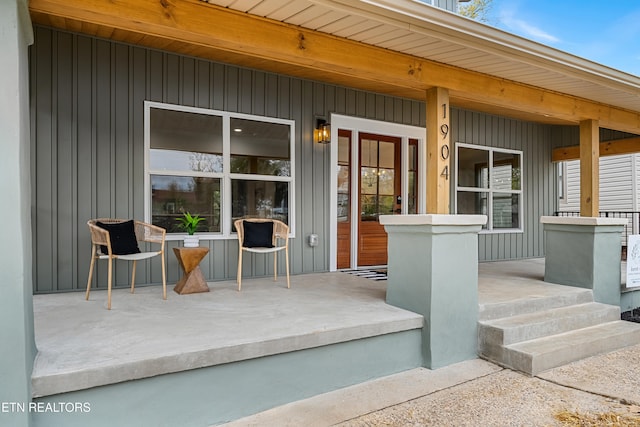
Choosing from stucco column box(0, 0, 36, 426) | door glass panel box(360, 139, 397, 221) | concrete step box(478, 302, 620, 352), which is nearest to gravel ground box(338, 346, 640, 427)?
concrete step box(478, 302, 620, 352)

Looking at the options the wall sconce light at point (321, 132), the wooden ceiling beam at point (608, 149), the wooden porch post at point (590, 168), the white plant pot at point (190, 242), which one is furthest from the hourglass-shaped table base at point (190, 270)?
the wooden ceiling beam at point (608, 149)

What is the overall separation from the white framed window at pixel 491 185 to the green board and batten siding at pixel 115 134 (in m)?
2.71

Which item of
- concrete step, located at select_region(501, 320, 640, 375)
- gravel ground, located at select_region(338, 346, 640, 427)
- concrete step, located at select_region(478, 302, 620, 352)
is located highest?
concrete step, located at select_region(478, 302, 620, 352)

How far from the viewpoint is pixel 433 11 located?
288 centimetres

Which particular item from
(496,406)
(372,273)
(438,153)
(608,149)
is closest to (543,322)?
(496,406)

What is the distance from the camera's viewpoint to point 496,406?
250cm

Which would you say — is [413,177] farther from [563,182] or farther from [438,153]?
[563,182]

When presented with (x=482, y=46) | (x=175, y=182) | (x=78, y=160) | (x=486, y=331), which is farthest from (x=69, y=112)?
(x=486, y=331)

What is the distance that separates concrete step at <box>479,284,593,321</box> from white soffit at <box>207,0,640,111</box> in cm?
204

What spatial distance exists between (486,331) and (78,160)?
13.0 ft

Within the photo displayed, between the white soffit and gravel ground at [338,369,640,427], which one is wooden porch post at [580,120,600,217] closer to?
the white soffit

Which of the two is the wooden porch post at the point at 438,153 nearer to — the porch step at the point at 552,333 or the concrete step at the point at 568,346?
the porch step at the point at 552,333

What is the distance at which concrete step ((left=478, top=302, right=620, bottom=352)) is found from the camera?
3225 millimetres

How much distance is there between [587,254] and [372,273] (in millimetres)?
2392
